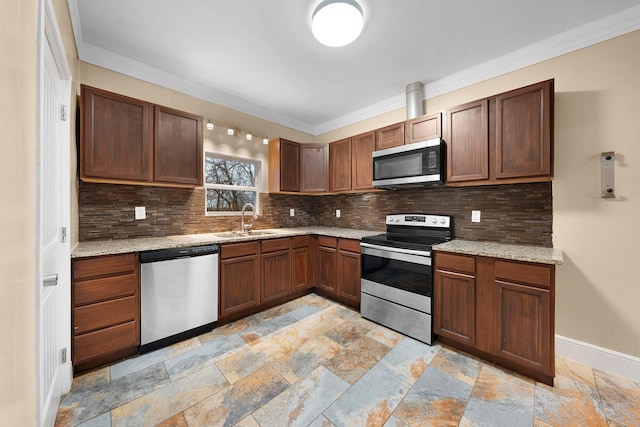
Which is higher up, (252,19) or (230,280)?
(252,19)

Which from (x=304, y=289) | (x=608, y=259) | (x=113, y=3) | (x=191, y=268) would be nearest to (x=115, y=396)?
(x=191, y=268)

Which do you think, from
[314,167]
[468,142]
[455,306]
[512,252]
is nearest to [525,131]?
[468,142]

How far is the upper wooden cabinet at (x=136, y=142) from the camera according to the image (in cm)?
208

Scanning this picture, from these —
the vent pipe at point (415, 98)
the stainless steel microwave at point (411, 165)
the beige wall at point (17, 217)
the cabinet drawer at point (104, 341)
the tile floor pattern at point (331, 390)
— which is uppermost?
the vent pipe at point (415, 98)

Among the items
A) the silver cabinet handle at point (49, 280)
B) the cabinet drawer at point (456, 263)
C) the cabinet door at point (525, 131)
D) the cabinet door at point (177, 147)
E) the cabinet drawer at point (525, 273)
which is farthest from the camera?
the cabinet door at point (177, 147)

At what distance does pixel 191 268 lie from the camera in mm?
2371

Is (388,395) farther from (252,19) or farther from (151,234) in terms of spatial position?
(252,19)

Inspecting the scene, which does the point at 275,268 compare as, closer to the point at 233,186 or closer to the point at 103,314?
the point at 233,186

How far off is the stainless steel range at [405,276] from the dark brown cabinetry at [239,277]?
126cm

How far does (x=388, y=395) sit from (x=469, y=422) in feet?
1.55

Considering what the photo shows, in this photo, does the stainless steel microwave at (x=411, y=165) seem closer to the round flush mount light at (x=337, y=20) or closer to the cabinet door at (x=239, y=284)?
the round flush mount light at (x=337, y=20)

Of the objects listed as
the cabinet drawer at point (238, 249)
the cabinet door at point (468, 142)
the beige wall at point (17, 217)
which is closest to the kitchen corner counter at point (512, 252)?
the cabinet door at point (468, 142)

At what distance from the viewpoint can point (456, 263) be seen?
2182 mm

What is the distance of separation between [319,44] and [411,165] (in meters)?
1.51
